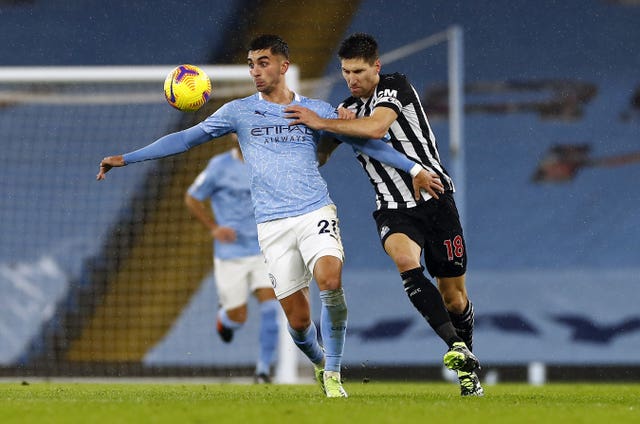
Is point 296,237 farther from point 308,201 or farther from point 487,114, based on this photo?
point 487,114

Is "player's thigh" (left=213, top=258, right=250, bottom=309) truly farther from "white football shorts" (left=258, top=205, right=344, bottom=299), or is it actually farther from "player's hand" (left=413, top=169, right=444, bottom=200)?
"player's hand" (left=413, top=169, right=444, bottom=200)

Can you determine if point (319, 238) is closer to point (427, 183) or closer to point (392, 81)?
point (427, 183)

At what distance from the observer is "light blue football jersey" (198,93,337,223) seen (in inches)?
264

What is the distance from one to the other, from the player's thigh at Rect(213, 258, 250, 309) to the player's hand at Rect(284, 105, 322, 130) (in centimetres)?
397

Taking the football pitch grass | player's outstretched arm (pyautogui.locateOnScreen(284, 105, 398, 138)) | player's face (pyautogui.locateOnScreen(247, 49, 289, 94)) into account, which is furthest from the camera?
player's face (pyautogui.locateOnScreen(247, 49, 289, 94))

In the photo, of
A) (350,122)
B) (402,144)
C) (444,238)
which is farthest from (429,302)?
(350,122)

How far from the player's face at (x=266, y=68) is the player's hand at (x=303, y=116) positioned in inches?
8.4

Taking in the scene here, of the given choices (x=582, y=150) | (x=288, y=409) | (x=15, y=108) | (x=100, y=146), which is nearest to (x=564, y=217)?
(x=582, y=150)

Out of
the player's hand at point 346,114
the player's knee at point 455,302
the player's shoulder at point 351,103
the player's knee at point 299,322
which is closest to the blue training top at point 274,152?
the player's hand at point 346,114

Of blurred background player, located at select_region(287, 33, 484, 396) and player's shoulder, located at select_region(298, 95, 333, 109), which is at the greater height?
player's shoulder, located at select_region(298, 95, 333, 109)

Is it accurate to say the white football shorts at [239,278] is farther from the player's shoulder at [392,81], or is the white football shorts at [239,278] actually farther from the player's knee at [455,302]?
the player's shoulder at [392,81]

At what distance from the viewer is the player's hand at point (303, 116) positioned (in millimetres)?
6590

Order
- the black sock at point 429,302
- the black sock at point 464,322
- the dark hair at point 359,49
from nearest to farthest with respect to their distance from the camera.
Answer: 1. the black sock at point 429,302
2. the dark hair at point 359,49
3. the black sock at point 464,322

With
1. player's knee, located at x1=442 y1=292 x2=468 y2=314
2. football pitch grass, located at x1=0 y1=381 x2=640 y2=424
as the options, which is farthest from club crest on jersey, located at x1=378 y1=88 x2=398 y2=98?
football pitch grass, located at x1=0 y1=381 x2=640 y2=424
